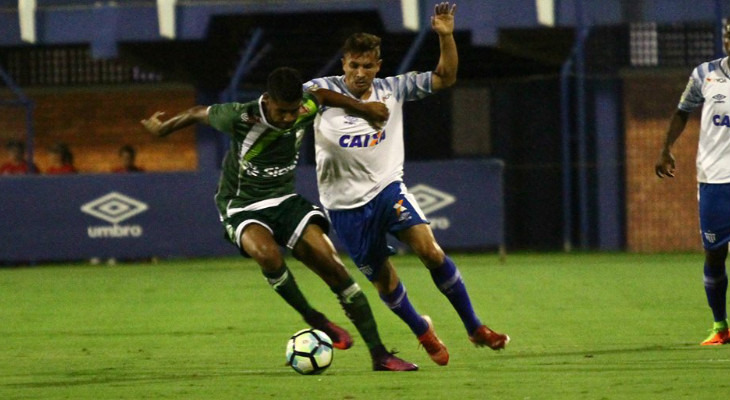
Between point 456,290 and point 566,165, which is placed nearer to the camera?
point 456,290

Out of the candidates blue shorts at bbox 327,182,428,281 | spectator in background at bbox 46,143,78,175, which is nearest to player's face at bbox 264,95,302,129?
blue shorts at bbox 327,182,428,281

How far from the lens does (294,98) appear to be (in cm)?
830

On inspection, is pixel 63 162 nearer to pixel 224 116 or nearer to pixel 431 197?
pixel 431 197

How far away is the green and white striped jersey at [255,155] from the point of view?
866 centimetres

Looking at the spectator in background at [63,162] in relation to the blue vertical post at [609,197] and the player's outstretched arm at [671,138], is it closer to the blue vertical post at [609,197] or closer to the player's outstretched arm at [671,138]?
the blue vertical post at [609,197]

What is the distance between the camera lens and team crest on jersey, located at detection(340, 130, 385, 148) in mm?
8906

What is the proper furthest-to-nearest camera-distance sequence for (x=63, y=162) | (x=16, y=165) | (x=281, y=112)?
1. (x=16, y=165)
2. (x=63, y=162)
3. (x=281, y=112)

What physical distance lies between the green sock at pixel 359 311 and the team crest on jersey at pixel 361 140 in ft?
2.84

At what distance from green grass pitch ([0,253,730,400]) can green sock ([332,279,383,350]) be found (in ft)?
0.69

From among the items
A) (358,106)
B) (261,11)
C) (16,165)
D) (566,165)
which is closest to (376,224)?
(358,106)

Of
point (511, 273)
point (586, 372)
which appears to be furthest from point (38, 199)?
point (586, 372)

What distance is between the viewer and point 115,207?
19.8m

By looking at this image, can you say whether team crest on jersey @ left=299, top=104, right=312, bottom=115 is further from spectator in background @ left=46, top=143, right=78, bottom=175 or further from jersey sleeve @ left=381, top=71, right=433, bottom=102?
spectator in background @ left=46, top=143, right=78, bottom=175

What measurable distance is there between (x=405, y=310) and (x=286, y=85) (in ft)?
5.27
